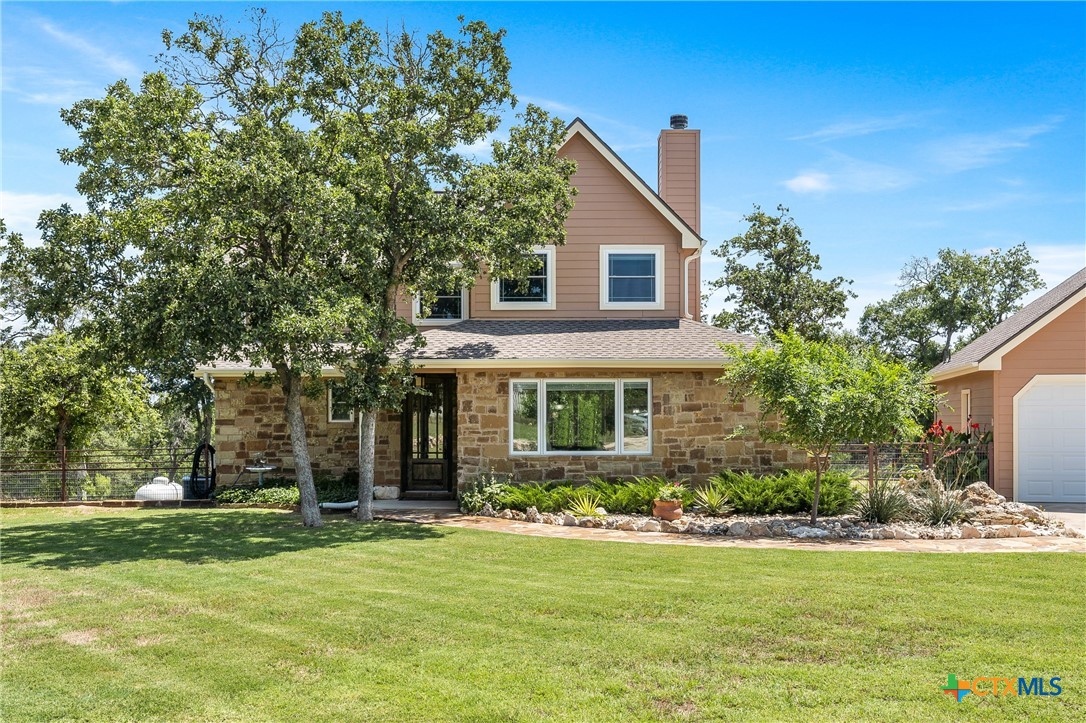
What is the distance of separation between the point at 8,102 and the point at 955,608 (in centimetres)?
1324

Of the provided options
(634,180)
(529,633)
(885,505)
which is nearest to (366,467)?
(529,633)

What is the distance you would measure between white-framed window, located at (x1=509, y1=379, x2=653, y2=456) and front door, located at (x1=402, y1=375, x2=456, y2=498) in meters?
2.08

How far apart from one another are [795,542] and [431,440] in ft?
26.9

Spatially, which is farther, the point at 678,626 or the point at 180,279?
the point at 180,279

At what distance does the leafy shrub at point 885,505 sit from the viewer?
523 inches

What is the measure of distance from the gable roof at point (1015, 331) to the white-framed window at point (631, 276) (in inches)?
267

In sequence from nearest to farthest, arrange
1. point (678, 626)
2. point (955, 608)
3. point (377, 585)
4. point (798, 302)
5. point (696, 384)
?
point (678, 626) < point (955, 608) < point (377, 585) < point (696, 384) < point (798, 302)

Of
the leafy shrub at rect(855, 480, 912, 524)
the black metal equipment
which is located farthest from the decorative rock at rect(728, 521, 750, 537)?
the black metal equipment

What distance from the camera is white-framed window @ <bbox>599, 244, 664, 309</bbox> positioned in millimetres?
18953

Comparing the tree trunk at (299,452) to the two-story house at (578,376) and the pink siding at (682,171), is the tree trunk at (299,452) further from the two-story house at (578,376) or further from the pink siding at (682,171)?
the pink siding at (682,171)

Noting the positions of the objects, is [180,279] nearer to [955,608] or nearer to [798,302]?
[955,608]

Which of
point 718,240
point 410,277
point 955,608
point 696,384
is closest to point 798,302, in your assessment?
point 718,240

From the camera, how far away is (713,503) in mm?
14328

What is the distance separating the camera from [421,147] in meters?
13.5
